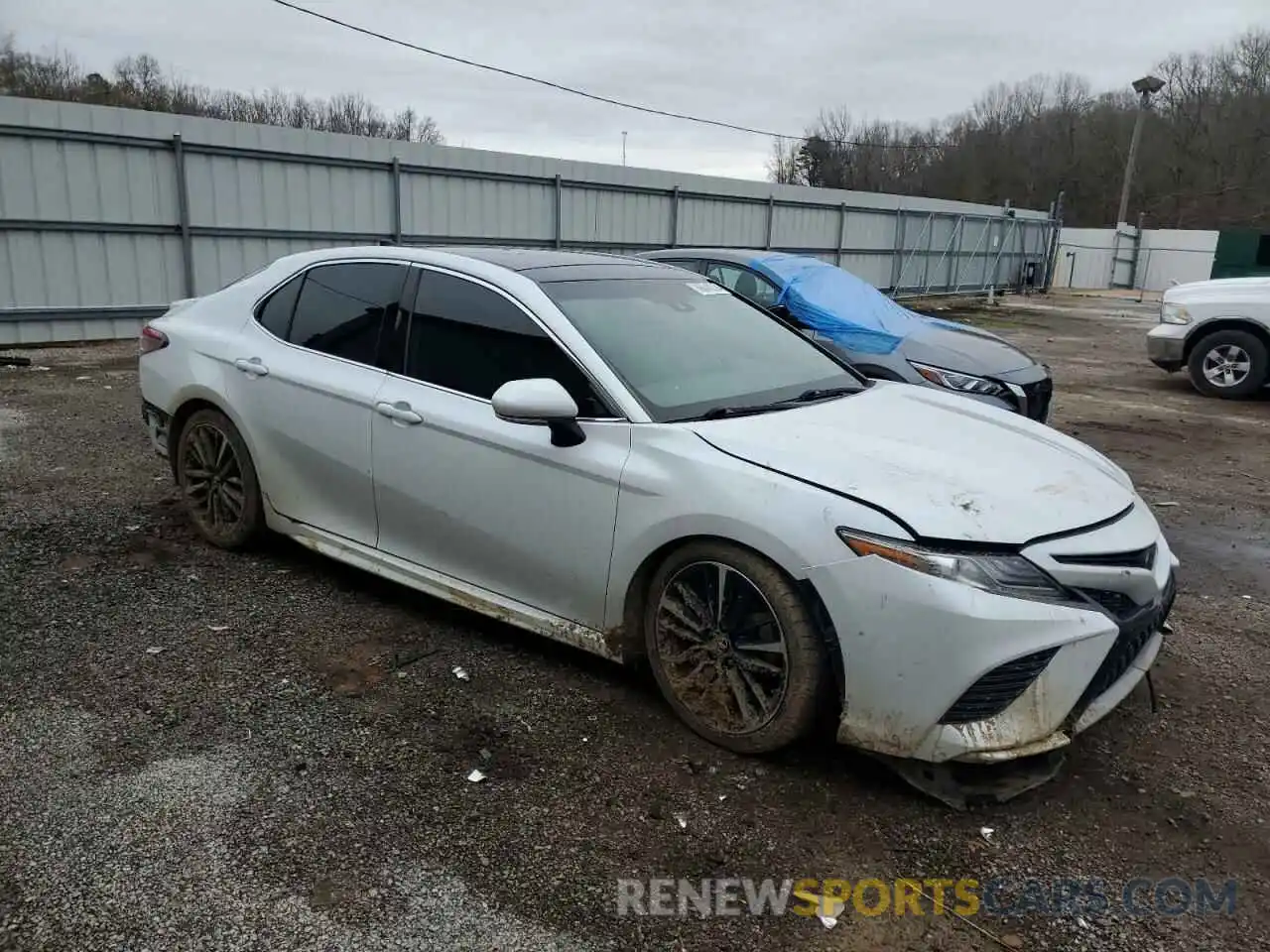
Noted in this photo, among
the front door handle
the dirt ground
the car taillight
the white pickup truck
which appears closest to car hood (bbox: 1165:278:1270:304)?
the white pickup truck

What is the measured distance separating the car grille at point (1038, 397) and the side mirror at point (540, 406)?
474 cm

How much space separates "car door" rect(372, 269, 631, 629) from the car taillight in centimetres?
173

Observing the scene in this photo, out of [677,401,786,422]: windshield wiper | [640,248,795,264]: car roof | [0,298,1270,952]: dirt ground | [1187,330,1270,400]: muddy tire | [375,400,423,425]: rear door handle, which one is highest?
[640,248,795,264]: car roof

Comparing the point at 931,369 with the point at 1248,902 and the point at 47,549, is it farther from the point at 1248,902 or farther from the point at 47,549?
the point at 47,549

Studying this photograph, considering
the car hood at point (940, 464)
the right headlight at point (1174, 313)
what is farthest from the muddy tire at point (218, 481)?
the right headlight at point (1174, 313)

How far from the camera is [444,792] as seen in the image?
112 inches

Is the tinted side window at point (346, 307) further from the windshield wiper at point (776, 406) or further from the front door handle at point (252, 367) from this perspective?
the windshield wiper at point (776, 406)

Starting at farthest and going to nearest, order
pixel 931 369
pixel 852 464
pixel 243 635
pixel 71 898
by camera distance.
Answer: pixel 931 369
pixel 243 635
pixel 852 464
pixel 71 898

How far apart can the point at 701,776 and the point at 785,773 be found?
0.87ft

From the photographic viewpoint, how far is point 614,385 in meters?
3.32

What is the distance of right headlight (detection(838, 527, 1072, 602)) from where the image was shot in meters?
2.62

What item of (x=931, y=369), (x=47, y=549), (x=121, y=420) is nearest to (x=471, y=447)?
Answer: (x=47, y=549)

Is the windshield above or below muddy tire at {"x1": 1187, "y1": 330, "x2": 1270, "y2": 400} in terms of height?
above

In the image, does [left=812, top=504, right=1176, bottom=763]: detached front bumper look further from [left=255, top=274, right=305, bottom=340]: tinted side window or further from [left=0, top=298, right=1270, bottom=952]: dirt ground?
[left=255, top=274, right=305, bottom=340]: tinted side window
